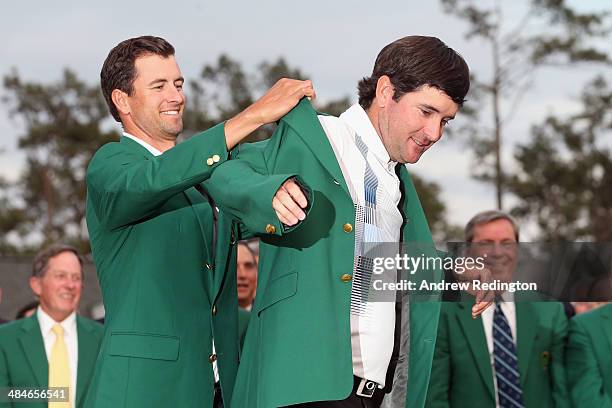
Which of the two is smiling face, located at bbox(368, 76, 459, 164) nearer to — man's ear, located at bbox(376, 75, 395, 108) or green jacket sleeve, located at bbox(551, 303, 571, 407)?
man's ear, located at bbox(376, 75, 395, 108)

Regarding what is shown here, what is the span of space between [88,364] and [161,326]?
135 inches

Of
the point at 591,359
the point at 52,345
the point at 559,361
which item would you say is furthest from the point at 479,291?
the point at 52,345

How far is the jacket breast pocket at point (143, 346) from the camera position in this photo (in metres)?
3.54

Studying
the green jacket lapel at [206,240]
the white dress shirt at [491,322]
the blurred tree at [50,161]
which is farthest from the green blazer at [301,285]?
the blurred tree at [50,161]

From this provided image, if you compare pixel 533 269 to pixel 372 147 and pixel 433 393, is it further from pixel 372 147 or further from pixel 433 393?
pixel 433 393

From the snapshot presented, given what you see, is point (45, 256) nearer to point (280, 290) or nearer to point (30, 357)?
point (30, 357)

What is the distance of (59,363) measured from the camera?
22.4ft

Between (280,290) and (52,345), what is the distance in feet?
13.6

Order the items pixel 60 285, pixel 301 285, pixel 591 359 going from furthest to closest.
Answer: pixel 60 285 → pixel 591 359 → pixel 301 285

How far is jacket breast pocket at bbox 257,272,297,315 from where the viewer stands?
10.2 feet

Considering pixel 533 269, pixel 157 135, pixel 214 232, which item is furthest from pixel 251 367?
pixel 533 269

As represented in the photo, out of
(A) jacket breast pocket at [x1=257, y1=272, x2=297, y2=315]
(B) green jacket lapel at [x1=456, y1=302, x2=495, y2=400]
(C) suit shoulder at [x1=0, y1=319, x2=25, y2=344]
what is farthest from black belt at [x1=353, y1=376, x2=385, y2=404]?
(C) suit shoulder at [x1=0, y1=319, x2=25, y2=344]

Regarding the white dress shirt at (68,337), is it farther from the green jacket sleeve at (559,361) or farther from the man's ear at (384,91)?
the man's ear at (384,91)

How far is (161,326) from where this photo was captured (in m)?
3.59
